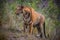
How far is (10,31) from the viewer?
307cm

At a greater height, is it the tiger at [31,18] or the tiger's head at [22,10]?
the tiger's head at [22,10]

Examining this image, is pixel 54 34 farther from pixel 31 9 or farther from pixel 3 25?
pixel 3 25

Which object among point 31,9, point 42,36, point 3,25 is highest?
point 31,9

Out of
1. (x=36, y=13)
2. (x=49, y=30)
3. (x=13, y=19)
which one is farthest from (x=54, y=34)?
(x=13, y=19)

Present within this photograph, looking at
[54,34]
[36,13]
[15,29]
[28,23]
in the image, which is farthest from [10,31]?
[54,34]

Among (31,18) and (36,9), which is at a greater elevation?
(36,9)

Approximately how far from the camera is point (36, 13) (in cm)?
308

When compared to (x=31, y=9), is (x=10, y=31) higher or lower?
lower

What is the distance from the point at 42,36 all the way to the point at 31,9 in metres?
0.46

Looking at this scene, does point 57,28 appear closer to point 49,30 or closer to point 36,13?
point 49,30

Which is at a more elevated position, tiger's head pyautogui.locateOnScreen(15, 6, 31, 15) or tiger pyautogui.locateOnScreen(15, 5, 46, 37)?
tiger's head pyautogui.locateOnScreen(15, 6, 31, 15)

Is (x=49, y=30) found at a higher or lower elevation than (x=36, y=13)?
lower

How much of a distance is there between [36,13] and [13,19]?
375 mm

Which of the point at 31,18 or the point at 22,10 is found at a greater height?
the point at 22,10
